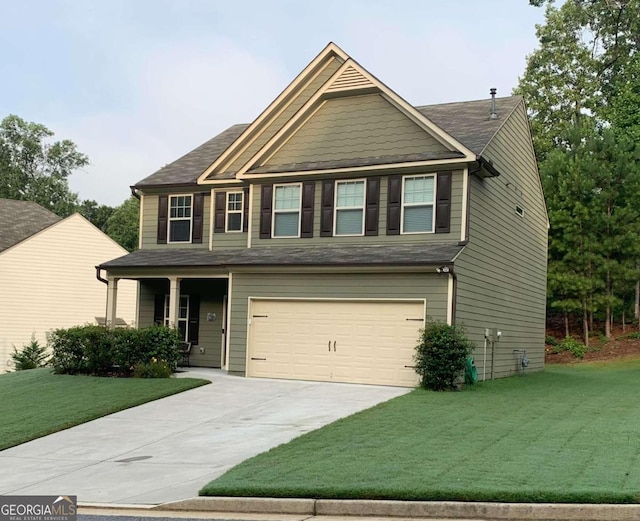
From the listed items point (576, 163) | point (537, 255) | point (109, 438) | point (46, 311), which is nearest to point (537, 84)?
point (576, 163)

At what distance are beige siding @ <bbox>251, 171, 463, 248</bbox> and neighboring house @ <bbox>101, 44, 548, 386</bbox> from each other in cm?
3

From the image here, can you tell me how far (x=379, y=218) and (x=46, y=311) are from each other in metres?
17.8

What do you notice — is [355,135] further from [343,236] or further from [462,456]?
Answer: [462,456]

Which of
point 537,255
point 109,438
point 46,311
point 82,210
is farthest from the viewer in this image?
point 82,210

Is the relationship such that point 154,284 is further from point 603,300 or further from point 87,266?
point 603,300

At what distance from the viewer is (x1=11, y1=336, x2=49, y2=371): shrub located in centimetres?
2707

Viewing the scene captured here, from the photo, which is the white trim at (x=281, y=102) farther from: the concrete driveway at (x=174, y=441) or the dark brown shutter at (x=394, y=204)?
the concrete driveway at (x=174, y=441)

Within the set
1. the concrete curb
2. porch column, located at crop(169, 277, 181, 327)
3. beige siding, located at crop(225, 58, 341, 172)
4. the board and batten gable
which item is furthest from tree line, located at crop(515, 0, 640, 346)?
the concrete curb

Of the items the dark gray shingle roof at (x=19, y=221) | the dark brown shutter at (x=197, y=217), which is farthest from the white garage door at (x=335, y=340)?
the dark gray shingle roof at (x=19, y=221)

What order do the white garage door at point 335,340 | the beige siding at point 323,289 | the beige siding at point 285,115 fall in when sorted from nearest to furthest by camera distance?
1. the beige siding at point 323,289
2. the white garage door at point 335,340
3. the beige siding at point 285,115

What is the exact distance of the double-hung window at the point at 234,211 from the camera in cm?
2125

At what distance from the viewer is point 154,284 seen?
22.9 metres

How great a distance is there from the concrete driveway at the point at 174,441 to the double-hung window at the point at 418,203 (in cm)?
393

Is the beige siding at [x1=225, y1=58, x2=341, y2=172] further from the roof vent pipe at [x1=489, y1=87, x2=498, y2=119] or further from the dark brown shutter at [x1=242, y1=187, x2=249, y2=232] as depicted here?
the roof vent pipe at [x1=489, y1=87, x2=498, y2=119]
